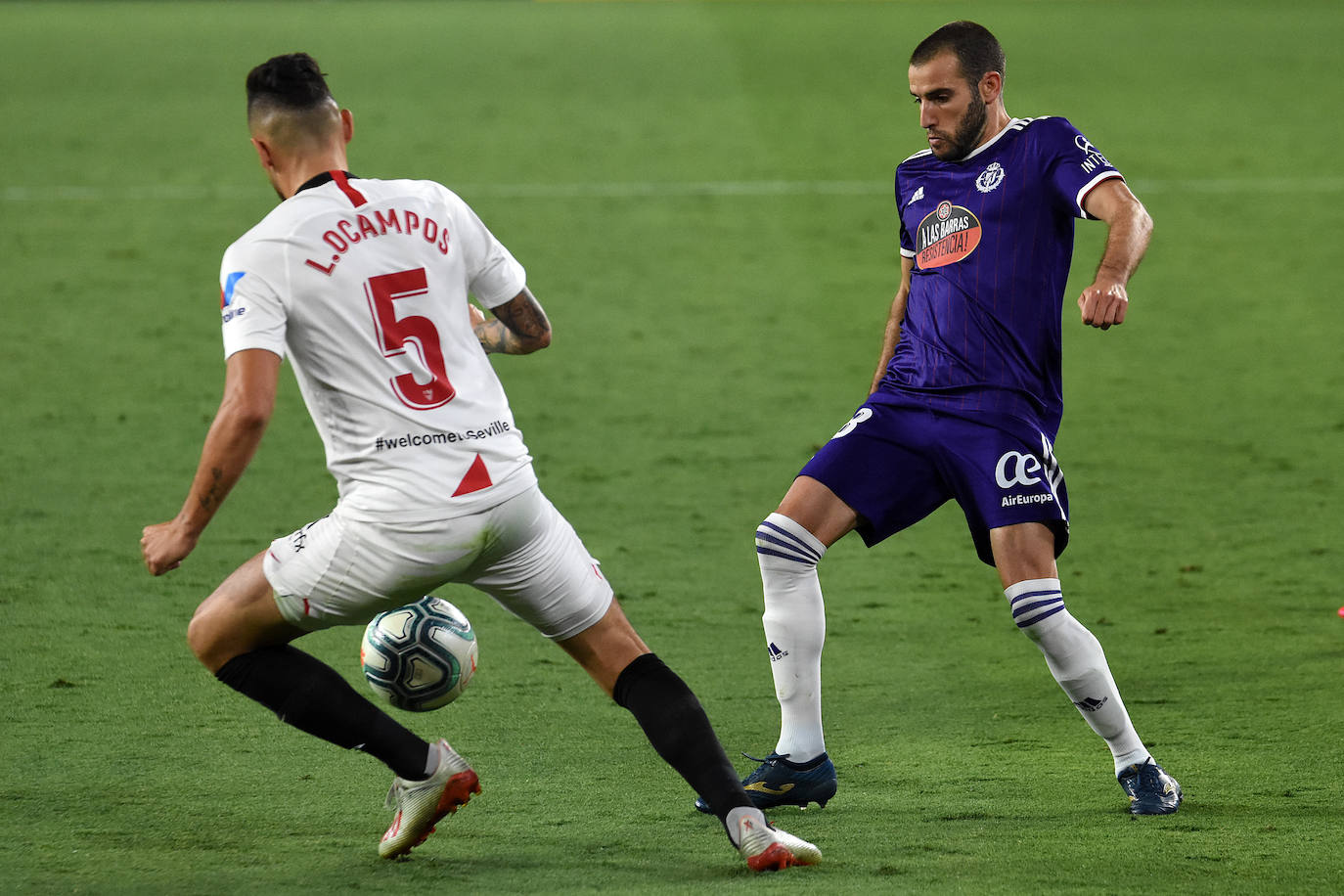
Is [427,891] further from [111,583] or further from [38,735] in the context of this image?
[111,583]

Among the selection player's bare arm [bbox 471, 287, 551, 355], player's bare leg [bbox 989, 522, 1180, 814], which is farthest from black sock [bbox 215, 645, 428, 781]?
player's bare leg [bbox 989, 522, 1180, 814]

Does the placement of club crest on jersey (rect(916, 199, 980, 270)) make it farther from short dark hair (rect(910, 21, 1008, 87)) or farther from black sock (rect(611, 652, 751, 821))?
black sock (rect(611, 652, 751, 821))

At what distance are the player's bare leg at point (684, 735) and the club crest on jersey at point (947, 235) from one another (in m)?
1.46

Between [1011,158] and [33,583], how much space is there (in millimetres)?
4140

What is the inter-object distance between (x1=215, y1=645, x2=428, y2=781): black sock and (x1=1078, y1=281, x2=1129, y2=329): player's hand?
6.27 ft

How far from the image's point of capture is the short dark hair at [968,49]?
476 centimetres

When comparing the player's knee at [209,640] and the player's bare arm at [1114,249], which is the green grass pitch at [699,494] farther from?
the player's bare arm at [1114,249]

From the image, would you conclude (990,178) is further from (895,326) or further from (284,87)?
(284,87)

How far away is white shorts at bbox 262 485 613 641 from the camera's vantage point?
390 centimetres

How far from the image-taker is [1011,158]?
4785 millimetres

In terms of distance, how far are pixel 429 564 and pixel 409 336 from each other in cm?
51

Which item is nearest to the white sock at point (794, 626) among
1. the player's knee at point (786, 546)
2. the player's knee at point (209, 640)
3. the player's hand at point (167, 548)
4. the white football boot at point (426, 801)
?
the player's knee at point (786, 546)

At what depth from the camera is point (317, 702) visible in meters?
4.10

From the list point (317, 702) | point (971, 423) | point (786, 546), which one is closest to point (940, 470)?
point (971, 423)
